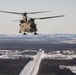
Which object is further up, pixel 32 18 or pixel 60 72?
pixel 32 18

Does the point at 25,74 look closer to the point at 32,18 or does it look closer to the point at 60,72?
the point at 60,72

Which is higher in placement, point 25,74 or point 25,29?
point 25,29

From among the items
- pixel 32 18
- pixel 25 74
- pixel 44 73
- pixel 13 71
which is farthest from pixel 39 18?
pixel 13 71

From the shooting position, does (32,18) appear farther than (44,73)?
No

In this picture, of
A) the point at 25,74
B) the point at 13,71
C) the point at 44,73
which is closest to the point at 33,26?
the point at 25,74

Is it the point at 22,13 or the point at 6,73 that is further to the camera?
the point at 6,73

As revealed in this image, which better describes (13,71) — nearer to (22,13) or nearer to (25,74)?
(25,74)

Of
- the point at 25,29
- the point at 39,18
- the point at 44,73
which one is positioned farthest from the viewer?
the point at 44,73

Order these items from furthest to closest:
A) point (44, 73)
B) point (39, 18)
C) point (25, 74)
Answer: point (44, 73), point (25, 74), point (39, 18)

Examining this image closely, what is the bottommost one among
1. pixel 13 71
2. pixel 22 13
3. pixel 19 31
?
pixel 13 71
